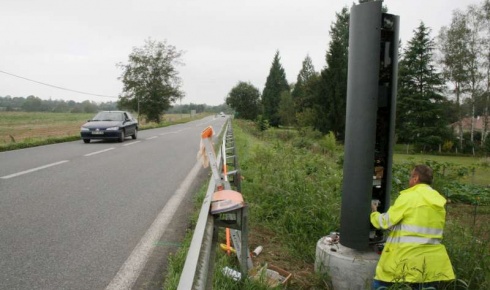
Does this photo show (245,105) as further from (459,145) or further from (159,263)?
(159,263)

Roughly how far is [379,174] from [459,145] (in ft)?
154

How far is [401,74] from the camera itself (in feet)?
146

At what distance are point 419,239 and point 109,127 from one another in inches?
618

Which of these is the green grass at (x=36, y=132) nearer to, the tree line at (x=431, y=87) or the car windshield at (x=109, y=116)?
the car windshield at (x=109, y=116)

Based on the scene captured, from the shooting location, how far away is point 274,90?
271 ft

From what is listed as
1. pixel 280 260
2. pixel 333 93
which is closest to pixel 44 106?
pixel 333 93

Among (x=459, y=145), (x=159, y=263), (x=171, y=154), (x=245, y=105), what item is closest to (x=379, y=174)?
(x=159, y=263)

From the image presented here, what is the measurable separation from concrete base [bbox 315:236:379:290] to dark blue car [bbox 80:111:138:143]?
14.8 m

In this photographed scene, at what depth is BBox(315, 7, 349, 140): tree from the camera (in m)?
40.2

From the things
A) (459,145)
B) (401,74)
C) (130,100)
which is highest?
(401,74)

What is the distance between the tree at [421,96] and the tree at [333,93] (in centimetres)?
729

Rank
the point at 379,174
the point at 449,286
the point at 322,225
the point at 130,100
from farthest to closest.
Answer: the point at 130,100
the point at 322,225
the point at 379,174
the point at 449,286

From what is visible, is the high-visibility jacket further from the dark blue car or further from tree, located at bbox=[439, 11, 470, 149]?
tree, located at bbox=[439, 11, 470, 149]

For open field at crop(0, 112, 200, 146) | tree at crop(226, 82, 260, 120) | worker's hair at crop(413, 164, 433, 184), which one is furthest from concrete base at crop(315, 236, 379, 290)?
tree at crop(226, 82, 260, 120)
